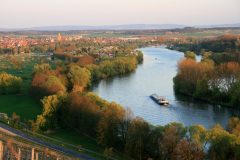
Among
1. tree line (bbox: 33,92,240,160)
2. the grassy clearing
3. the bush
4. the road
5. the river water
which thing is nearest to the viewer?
tree line (bbox: 33,92,240,160)

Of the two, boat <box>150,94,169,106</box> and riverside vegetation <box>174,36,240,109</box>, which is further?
riverside vegetation <box>174,36,240,109</box>

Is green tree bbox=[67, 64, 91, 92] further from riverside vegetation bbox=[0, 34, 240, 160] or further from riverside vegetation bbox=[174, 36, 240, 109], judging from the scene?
riverside vegetation bbox=[174, 36, 240, 109]

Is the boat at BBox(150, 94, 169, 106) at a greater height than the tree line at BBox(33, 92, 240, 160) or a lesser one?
lesser

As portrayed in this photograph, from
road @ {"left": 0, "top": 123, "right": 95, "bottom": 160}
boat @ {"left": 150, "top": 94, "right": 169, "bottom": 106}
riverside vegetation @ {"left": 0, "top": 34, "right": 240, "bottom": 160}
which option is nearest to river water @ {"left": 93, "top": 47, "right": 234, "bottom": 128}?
boat @ {"left": 150, "top": 94, "right": 169, "bottom": 106}

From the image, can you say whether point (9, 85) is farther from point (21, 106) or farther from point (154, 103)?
point (154, 103)

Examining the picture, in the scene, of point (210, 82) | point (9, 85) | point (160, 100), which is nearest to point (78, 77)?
point (9, 85)

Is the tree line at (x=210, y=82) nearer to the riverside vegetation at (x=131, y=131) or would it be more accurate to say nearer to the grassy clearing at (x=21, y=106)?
the riverside vegetation at (x=131, y=131)

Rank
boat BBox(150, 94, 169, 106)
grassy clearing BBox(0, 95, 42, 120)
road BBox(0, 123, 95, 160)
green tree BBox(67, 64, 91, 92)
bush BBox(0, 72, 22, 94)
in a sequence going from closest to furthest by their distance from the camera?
road BBox(0, 123, 95, 160) → grassy clearing BBox(0, 95, 42, 120) → boat BBox(150, 94, 169, 106) → bush BBox(0, 72, 22, 94) → green tree BBox(67, 64, 91, 92)

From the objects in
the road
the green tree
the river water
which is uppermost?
the road

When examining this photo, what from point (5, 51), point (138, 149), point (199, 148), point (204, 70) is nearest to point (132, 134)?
point (138, 149)

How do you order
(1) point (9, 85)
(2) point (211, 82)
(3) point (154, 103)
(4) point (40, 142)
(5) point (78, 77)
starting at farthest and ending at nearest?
(5) point (78, 77) → (1) point (9, 85) → (2) point (211, 82) → (3) point (154, 103) → (4) point (40, 142)
